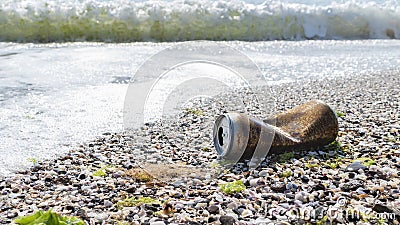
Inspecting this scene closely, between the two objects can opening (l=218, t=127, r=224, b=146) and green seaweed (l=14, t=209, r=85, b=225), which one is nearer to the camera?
green seaweed (l=14, t=209, r=85, b=225)

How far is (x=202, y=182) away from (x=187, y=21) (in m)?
13.0

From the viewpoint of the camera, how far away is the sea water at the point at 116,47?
4832mm

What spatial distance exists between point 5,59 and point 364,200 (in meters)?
8.06

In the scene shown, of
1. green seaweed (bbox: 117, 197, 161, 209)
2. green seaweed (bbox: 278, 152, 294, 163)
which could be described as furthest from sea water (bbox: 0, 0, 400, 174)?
green seaweed (bbox: 278, 152, 294, 163)

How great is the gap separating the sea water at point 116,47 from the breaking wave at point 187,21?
3 centimetres

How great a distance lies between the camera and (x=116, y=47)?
11969 mm

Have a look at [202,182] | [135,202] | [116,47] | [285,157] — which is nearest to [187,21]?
[116,47]

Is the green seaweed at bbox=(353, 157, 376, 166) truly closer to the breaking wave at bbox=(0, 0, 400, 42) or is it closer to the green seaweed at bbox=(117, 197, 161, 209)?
the green seaweed at bbox=(117, 197, 161, 209)

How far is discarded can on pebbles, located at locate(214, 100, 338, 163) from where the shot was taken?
10.8 feet

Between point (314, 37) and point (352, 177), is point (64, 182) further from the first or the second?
point (314, 37)

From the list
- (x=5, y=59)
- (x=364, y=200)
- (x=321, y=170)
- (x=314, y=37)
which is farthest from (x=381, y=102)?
(x=314, y=37)

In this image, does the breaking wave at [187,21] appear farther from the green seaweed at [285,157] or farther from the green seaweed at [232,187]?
the green seaweed at [232,187]

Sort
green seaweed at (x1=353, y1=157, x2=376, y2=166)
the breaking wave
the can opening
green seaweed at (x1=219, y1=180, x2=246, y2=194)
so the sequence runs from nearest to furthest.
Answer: green seaweed at (x1=219, y1=180, x2=246, y2=194)
green seaweed at (x1=353, y1=157, x2=376, y2=166)
the can opening
the breaking wave

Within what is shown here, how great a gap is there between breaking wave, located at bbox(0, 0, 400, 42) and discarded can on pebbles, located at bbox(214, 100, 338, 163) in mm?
10978
